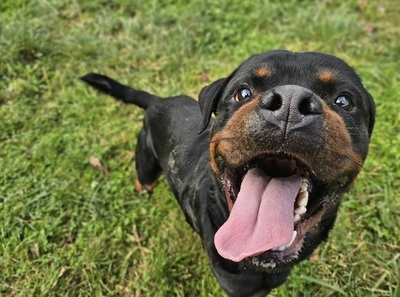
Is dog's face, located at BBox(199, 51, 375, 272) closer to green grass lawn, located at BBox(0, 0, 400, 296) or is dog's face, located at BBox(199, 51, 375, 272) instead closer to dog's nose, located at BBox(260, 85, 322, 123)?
dog's nose, located at BBox(260, 85, 322, 123)

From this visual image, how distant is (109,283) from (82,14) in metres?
3.54

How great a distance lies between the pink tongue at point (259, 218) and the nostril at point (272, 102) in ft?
1.47

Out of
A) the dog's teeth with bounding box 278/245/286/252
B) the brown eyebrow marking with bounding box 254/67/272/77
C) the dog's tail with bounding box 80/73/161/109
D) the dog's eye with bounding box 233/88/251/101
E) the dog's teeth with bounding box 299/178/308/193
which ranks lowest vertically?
the dog's tail with bounding box 80/73/161/109

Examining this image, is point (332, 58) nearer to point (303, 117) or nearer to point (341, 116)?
point (341, 116)

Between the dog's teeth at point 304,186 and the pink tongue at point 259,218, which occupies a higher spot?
the dog's teeth at point 304,186

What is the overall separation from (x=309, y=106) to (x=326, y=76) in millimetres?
452

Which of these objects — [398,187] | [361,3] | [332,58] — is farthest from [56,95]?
[361,3]

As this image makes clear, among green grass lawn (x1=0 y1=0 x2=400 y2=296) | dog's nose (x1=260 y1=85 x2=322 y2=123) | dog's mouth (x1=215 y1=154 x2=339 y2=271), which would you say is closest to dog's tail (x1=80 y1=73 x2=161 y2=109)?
green grass lawn (x1=0 y1=0 x2=400 y2=296)

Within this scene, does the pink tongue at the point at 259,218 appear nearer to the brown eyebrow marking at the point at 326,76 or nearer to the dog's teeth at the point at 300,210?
the dog's teeth at the point at 300,210

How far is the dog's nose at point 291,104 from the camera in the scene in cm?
166

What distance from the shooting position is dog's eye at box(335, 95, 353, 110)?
6.85 feet

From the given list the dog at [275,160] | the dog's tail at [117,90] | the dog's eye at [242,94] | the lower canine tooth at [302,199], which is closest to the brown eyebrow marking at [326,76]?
the dog at [275,160]

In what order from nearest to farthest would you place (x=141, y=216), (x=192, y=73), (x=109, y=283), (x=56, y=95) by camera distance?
(x=109, y=283) < (x=141, y=216) < (x=56, y=95) < (x=192, y=73)

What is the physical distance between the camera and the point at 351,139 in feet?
6.43
